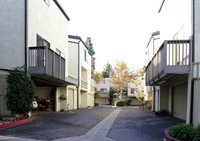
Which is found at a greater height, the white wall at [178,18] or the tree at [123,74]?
the white wall at [178,18]

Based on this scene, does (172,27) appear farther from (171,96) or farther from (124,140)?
(124,140)

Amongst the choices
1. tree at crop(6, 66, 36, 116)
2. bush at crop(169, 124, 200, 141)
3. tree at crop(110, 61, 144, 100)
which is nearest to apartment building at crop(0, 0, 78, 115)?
tree at crop(6, 66, 36, 116)

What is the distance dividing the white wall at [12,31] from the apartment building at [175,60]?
24.6 ft

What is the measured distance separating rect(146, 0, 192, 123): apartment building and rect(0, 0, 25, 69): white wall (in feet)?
24.6

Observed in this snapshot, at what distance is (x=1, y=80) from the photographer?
32.4 ft

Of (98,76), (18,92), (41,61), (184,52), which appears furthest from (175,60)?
(98,76)

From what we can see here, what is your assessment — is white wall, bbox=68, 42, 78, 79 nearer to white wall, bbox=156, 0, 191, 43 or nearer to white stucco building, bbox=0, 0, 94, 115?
white stucco building, bbox=0, 0, 94, 115

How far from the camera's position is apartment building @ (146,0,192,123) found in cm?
823

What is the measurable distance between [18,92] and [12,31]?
12.0ft

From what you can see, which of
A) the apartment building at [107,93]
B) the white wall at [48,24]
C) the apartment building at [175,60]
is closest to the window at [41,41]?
the white wall at [48,24]

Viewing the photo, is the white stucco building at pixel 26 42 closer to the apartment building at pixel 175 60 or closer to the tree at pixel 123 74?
the apartment building at pixel 175 60

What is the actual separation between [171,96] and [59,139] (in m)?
10.6

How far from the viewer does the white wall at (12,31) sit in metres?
10.4

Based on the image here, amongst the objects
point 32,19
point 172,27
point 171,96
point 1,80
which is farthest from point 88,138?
point 171,96
